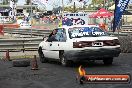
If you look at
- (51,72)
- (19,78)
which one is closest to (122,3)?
(51,72)

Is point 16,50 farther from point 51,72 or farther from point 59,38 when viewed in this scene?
point 51,72

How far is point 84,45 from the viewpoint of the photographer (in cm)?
1343

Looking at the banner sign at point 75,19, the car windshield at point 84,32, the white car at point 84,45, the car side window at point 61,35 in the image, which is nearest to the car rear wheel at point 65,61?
the white car at point 84,45

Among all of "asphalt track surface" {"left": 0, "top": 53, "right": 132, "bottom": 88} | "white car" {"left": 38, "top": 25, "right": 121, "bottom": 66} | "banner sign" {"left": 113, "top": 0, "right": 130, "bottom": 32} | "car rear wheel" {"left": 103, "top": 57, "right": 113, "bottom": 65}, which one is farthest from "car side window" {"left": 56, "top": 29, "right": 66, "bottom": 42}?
"banner sign" {"left": 113, "top": 0, "right": 130, "bottom": 32}

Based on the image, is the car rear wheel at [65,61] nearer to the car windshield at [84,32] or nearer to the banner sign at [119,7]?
the car windshield at [84,32]

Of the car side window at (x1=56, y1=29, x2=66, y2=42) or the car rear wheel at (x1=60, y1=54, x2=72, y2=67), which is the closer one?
the car rear wheel at (x1=60, y1=54, x2=72, y2=67)

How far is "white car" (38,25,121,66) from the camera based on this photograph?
13461 millimetres

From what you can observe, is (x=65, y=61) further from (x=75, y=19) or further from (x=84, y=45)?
(x=75, y=19)

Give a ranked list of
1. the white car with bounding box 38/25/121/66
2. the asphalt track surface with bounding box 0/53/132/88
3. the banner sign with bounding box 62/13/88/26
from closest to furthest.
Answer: the asphalt track surface with bounding box 0/53/132/88
the white car with bounding box 38/25/121/66
the banner sign with bounding box 62/13/88/26

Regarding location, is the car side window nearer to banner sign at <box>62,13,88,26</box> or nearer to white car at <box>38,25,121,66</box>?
white car at <box>38,25,121,66</box>

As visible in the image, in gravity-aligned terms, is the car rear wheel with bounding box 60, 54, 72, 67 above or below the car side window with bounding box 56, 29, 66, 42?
below

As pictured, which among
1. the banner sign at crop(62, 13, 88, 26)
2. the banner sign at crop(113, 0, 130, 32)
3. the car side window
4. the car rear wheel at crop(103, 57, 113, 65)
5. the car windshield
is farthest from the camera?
the banner sign at crop(62, 13, 88, 26)

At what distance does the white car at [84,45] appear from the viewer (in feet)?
44.2

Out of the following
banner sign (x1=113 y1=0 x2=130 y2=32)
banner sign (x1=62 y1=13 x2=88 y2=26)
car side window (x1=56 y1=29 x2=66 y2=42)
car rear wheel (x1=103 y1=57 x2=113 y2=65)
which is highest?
banner sign (x1=113 y1=0 x2=130 y2=32)
